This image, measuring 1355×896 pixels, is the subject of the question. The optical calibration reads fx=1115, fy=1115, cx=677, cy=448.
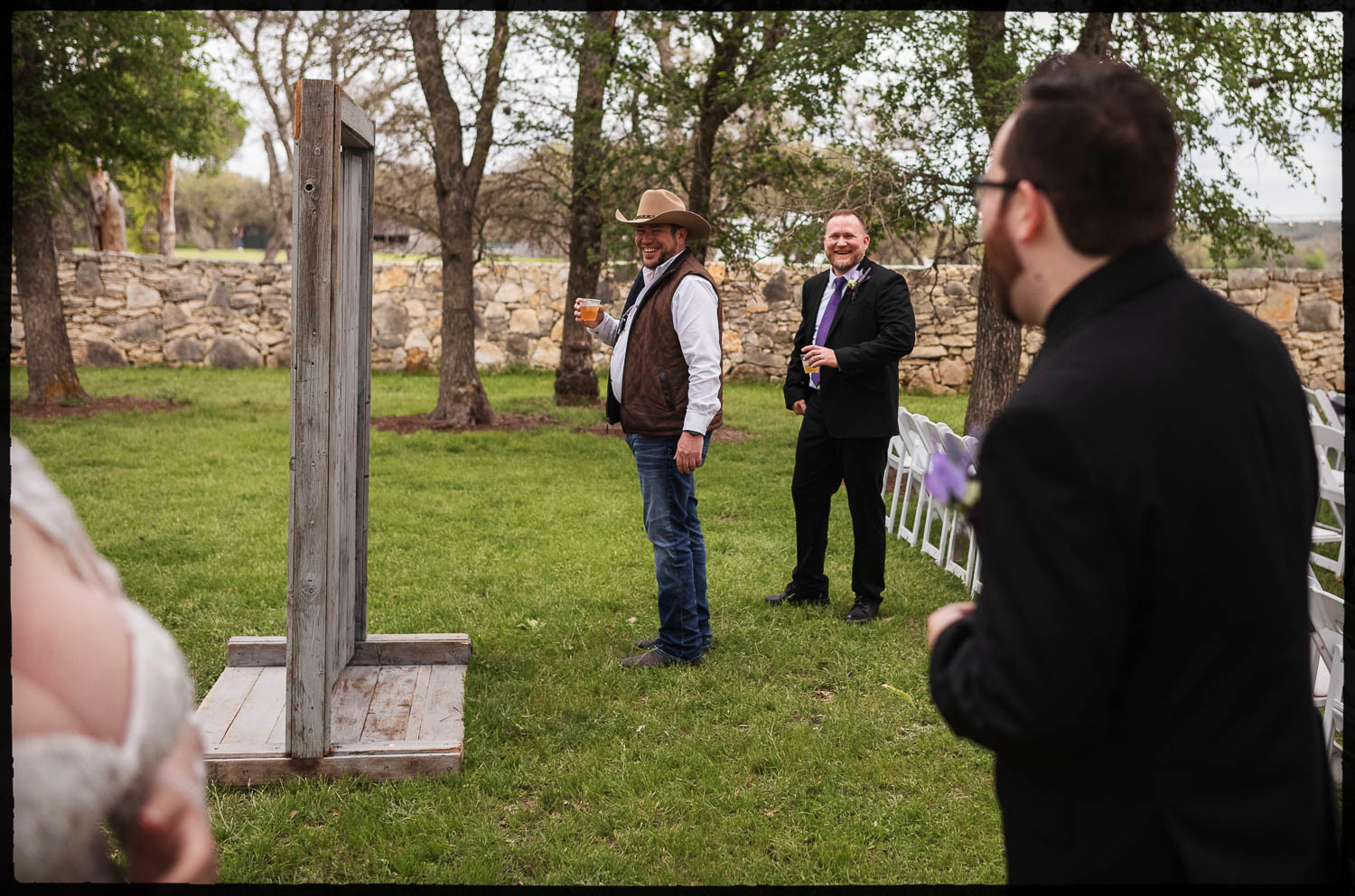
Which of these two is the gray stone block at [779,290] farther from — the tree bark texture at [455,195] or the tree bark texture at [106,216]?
the tree bark texture at [106,216]

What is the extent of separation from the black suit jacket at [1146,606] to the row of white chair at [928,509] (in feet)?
15.0

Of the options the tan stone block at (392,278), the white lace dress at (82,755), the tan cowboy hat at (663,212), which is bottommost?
the white lace dress at (82,755)

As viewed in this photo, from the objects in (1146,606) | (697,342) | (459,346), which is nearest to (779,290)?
(459,346)

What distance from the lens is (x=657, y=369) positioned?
4.82 m

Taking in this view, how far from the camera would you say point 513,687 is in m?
4.78

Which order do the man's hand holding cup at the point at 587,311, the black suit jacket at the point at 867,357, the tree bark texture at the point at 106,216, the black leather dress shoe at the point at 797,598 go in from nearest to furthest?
the man's hand holding cup at the point at 587,311 < the black suit jacket at the point at 867,357 < the black leather dress shoe at the point at 797,598 < the tree bark texture at the point at 106,216

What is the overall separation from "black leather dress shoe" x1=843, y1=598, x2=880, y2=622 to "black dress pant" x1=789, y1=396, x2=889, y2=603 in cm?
3

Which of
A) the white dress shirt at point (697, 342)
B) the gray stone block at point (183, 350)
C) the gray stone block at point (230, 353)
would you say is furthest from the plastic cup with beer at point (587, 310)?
the gray stone block at point (183, 350)

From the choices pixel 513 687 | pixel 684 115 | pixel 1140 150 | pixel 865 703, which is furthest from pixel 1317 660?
pixel 684 115

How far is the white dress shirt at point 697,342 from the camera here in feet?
15.6

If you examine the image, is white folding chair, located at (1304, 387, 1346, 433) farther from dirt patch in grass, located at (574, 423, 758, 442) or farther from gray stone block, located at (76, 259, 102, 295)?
gray stone block, located at (76, 259, 102, 295)

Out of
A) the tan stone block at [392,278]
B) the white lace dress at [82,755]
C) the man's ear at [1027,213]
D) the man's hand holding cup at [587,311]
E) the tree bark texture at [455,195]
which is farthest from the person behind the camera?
the tan stone block at [392,278]

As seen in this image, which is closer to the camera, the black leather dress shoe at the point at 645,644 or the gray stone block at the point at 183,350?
the black leather dress shoe at the point at 645,644

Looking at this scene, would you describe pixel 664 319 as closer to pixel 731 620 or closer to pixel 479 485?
pixel 731 620
